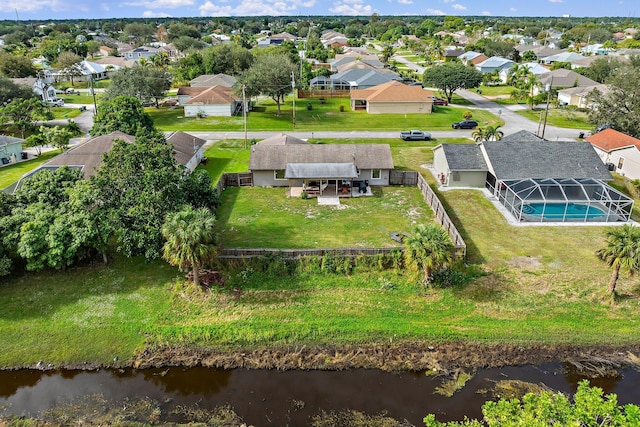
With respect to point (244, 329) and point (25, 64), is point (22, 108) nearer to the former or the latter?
point (25, 64)

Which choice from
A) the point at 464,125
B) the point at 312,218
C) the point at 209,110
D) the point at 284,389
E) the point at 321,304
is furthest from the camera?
the point at 209,110

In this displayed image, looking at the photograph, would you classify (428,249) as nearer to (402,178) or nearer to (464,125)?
(402,178)

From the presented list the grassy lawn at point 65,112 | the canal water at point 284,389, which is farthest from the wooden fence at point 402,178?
the grassy lawn at point 65,112

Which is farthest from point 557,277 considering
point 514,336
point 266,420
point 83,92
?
point 83,92

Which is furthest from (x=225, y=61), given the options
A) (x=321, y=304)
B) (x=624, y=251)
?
(x=624, y=251)

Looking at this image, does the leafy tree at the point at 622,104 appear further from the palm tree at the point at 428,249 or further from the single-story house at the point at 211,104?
the single-story house at the point at 211,104

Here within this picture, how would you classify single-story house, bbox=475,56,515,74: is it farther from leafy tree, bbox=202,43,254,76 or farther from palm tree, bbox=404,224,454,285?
palm tree, bbox=404,224,454,285
